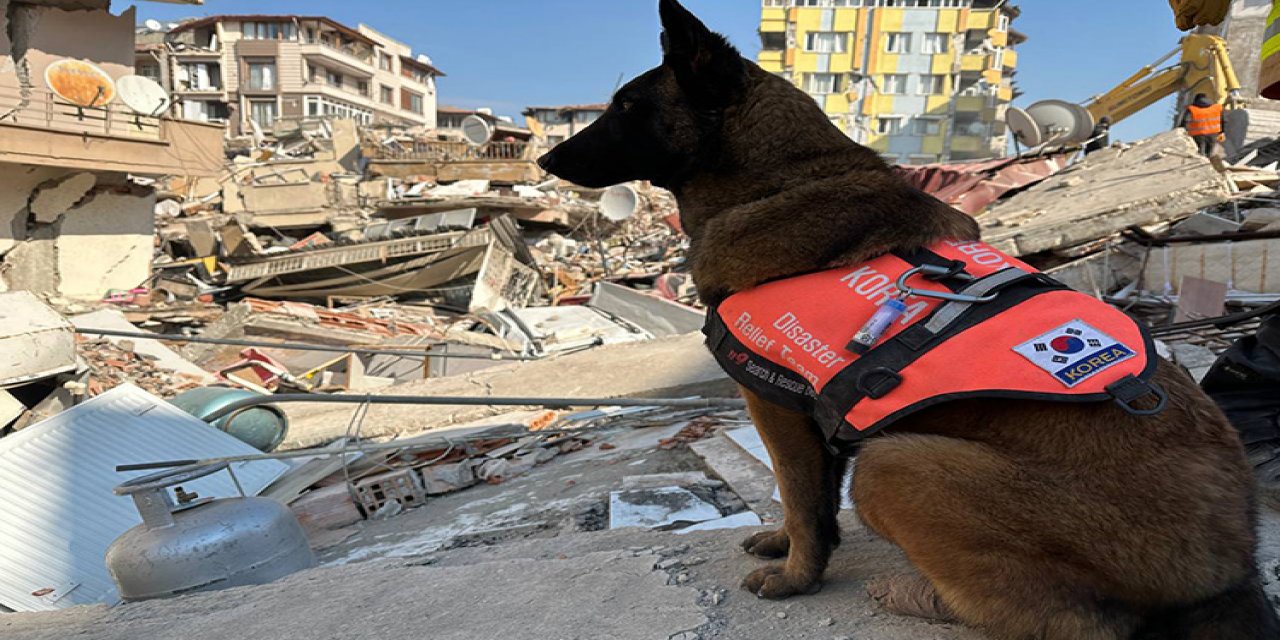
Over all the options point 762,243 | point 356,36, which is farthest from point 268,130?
point 762,243

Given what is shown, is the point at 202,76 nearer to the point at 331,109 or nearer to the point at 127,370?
the point at 331,109

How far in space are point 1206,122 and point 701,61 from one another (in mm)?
14466

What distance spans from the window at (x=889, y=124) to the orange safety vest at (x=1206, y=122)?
39.6 metres

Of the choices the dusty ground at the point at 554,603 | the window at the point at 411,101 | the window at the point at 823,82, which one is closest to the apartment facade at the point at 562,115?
the window at the point at 411,101

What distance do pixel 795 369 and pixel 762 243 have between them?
0.35 meters

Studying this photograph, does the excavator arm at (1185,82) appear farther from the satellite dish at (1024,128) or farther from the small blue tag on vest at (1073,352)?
the small blue tag on vest at (1073,352)

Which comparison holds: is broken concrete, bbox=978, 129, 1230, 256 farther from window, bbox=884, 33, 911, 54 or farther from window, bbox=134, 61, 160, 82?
window, bbox=134, 61, 160, 82

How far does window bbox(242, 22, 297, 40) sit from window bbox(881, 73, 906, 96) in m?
39.4

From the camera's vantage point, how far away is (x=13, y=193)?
11414 mm

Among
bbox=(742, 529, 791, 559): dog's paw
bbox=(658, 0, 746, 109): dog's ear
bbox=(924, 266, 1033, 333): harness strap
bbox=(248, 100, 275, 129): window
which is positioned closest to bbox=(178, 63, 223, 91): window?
bbox=(248, 100, 275, 129): window

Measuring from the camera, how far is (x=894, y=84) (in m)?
49.8

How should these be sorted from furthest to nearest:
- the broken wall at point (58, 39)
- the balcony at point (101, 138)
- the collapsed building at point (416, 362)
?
the broken wall at point (58, 39), the balcony at point (101, 138), the collapsed building at point (416, 362)

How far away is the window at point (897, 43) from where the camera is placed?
49.0 metres

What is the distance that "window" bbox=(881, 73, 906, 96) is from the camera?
49.5 meters
